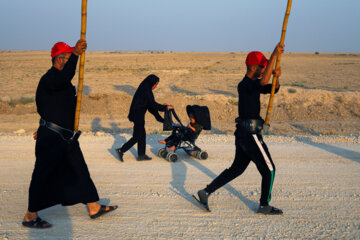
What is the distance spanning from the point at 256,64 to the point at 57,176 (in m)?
2.95

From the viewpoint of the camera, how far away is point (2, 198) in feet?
19.7

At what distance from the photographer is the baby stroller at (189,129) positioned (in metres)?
8.34

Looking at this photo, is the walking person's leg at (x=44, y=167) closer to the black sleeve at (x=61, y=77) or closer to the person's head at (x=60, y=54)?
the black sleeve at (x=61, y=77)

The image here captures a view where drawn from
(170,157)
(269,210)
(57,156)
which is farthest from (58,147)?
(170,157)

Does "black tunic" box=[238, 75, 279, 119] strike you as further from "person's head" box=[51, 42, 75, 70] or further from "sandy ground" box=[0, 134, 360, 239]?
"person's head" box=[51, 42, 75, 70]

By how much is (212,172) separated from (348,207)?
9.18ft

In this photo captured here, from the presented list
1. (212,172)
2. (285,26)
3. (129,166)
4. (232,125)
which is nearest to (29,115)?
(232,125)

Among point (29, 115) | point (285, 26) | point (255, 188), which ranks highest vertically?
point (285, 26)

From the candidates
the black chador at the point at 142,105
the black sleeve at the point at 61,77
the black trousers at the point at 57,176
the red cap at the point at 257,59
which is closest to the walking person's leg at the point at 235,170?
the red cap at the point at 257,59

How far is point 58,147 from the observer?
4.69 m

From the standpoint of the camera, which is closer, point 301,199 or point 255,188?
point 301,199

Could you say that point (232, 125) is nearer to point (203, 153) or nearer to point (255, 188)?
point (203, 153)

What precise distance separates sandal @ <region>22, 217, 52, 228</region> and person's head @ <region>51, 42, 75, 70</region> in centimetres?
197

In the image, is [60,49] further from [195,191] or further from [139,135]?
[139,135]
